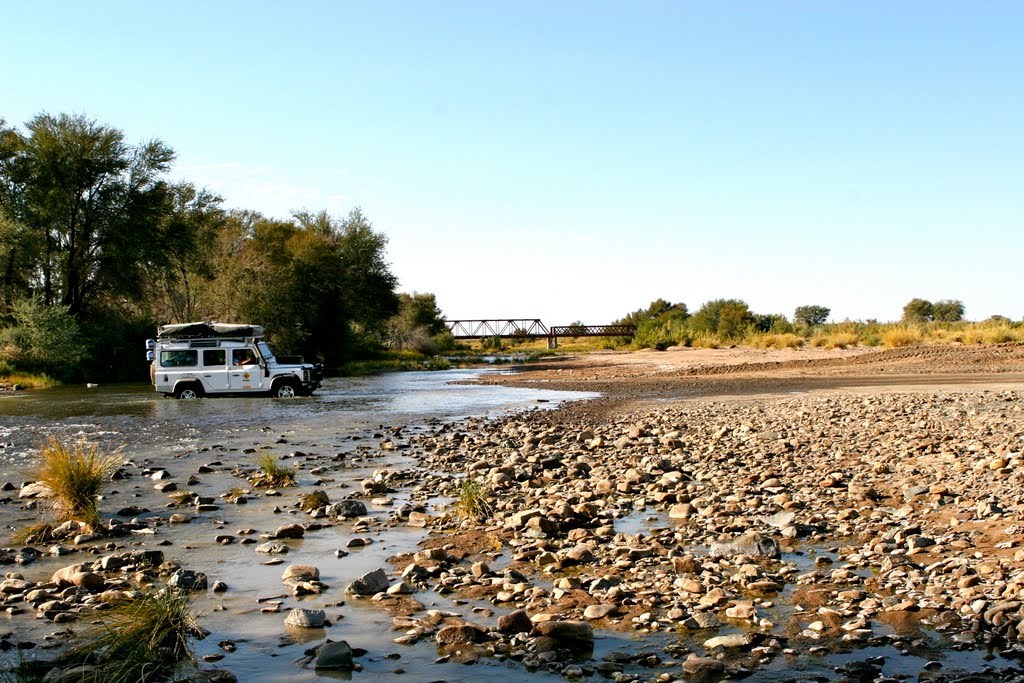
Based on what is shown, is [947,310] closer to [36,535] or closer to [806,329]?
[806,329]

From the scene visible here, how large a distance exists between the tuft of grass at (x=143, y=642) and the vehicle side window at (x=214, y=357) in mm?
26426

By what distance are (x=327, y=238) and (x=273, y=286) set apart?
11561 mm

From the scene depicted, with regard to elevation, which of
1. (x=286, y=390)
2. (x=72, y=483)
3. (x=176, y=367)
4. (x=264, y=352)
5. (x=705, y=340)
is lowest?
(x=72, y=483)

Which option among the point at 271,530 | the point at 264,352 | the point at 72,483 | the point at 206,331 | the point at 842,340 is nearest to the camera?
the point at 271,530

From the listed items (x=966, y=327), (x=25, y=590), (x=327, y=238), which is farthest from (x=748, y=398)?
(x=327, y=238)

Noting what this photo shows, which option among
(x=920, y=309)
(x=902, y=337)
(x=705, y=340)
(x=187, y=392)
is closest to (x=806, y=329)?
(x=705, y=340)

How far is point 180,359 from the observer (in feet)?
104

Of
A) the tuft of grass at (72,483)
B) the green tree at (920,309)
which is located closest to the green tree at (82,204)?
the tuft of grass at (72,483)

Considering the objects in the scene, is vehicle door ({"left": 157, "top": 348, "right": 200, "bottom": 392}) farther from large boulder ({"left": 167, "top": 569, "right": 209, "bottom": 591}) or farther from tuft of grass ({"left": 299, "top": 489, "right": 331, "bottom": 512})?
large boulder ({"left": 167, "top": 569, "right": 209, "bottom": 591})

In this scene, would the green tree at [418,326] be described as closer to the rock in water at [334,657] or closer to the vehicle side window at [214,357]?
the vehicle side window at [214,357]

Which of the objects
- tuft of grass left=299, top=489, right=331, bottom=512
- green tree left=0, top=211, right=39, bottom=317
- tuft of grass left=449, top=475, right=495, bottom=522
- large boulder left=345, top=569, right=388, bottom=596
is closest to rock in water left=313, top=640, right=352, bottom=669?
large boulder left=345, top=569, right=388, bottom=596

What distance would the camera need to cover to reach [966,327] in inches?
1828

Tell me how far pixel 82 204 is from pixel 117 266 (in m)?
3.34

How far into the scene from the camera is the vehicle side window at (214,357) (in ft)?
104
